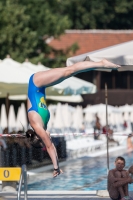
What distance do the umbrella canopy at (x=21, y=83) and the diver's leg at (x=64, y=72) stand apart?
9.70 meters

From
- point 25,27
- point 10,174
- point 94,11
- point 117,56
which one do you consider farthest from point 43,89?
point 94,11

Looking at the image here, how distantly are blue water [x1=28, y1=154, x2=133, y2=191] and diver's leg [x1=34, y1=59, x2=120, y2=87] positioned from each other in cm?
658

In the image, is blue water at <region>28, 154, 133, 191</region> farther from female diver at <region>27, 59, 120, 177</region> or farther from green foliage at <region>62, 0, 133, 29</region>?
green foliage at <region>62, 0, 133, 29</region>

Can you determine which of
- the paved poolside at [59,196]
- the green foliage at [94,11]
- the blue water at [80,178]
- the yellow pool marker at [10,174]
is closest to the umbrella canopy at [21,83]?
the blue water at [80,178]

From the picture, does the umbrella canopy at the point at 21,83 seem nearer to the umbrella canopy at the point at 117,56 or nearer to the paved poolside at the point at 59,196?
the paved poolside at the point at 59,196

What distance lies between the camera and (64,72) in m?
9.37

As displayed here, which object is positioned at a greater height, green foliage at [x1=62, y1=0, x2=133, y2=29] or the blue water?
green foliage at [x1=62, y1=0, x2=133, y2=29]

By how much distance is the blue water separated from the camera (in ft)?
54.2

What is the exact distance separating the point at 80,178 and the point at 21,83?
3.21m

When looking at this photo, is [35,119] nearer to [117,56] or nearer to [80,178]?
[117,56]

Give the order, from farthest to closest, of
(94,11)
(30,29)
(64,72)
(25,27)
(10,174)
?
(94,11), (30,29), (25,27), (10,174), (64,72)

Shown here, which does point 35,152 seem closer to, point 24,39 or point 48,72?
point 48,72

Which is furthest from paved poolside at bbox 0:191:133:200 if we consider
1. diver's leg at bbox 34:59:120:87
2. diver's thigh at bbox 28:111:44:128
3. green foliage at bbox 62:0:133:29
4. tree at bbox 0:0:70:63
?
green foliage at bbox 62:0:133:29

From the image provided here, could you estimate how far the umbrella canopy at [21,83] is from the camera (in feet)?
65.9
